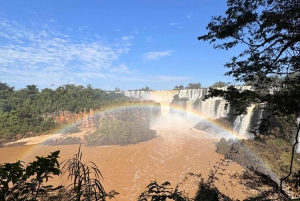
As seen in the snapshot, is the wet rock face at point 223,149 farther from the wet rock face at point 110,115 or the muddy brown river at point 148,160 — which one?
the wet rock face at point 110,115

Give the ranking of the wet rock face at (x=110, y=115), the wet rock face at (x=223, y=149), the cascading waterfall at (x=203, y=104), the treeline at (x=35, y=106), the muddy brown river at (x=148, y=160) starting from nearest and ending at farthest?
1. the muddy brown river at (x=148, y=160)
2. the wet rock face at (x=223, y=149)
3. the cascading waterfall at (x=203, y=104)
4. the treeline at (x=35, y=106)
5. the wet rock face at (x=110, y=115)

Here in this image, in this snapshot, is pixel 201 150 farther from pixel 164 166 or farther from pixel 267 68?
pixel 267 68

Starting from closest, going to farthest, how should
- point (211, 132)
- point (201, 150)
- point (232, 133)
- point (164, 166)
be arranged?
point (164, 166) → point (201, 150) → point (232, 133) → point (211, 132)

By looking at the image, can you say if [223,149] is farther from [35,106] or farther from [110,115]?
[35,106]

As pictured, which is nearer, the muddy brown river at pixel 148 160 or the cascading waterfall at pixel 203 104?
the muddy brown river at pixel 148 160

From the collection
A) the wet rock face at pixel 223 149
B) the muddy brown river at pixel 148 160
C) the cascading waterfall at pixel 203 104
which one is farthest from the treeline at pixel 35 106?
the wet rock face at pixel 223 149

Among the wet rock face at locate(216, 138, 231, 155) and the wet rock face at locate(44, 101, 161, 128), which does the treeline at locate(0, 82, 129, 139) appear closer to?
the wet rock face at locate(44, 101, 161, 128)

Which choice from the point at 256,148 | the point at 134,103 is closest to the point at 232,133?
the point at 256,148
